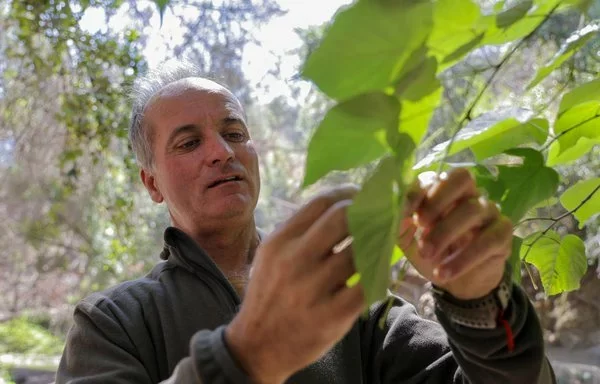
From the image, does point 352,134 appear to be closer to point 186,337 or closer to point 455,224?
point 455,224

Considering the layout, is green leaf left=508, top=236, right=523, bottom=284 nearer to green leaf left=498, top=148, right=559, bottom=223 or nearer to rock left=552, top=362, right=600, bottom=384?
green leaf left=498, top=148, right=559, bottom=223

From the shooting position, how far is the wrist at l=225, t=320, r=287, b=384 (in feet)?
1.34

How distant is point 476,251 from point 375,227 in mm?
119

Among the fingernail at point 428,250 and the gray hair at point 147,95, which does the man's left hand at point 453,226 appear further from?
the gray hair at point 147,95

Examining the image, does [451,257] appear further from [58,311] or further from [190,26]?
[58,311]

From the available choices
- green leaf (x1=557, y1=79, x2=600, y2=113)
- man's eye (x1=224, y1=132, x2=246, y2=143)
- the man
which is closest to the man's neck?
the man

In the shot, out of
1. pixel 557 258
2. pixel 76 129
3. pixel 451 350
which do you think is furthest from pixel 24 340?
pixel 557 258

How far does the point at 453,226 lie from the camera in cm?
35

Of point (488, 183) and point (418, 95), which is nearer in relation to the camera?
point (418, 95)

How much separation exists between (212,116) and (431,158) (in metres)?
0.54

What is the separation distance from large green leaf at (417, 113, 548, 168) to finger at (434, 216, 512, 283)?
0.04 meters

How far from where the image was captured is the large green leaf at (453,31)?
28 centimetres

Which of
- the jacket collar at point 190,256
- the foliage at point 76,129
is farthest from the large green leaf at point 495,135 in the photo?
the foliage at point 76,129

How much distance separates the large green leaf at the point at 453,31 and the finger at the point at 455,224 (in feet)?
0.31
